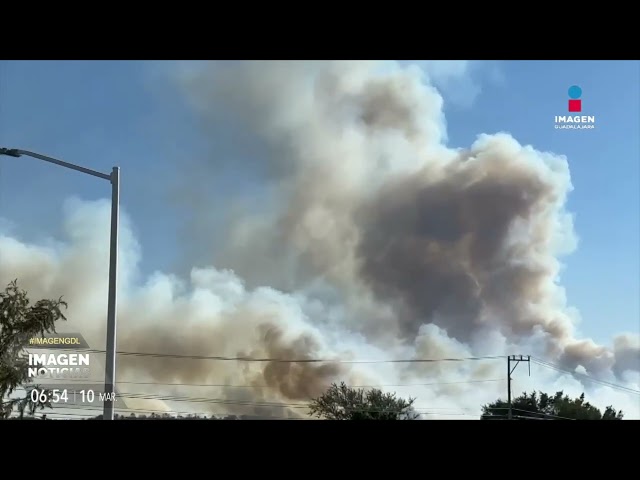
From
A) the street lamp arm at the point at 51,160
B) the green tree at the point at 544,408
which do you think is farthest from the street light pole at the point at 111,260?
the green tree at the point at 544,408

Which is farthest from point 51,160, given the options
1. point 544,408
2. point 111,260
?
point 544,408

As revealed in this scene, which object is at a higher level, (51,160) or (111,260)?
(51,160)

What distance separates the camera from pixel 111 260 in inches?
390

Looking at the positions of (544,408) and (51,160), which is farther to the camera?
(544,408)

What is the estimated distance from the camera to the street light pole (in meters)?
9.20

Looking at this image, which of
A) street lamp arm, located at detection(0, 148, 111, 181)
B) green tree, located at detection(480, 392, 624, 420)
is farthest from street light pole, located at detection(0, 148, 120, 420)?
green tree, located at detection(480, 392, 624, 420)

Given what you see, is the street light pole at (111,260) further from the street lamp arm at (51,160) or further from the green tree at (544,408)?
the green tree at (544,408)

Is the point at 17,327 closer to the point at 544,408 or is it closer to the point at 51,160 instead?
the point at 51,160
